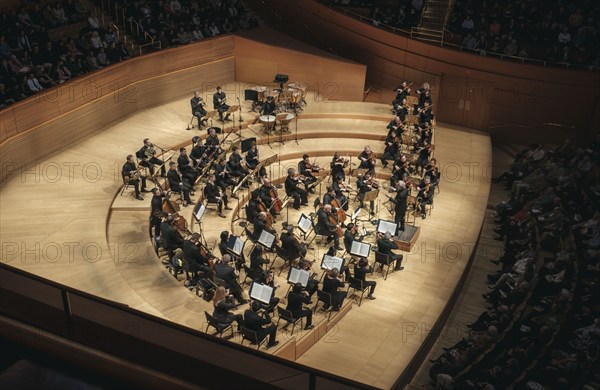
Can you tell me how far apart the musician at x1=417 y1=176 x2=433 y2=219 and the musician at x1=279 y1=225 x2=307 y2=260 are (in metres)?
3.09

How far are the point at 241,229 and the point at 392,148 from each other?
3.89 meters

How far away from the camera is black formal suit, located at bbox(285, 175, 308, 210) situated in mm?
12805

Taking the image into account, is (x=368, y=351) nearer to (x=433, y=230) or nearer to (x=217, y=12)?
(x=433, y=230)

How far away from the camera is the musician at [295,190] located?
41.8ft

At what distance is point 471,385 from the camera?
809 cm

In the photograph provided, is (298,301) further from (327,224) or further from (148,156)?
(148,156)

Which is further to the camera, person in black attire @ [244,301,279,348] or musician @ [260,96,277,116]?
musician @ [260,96,277,116]

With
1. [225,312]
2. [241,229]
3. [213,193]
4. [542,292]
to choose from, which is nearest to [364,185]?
[241,229]

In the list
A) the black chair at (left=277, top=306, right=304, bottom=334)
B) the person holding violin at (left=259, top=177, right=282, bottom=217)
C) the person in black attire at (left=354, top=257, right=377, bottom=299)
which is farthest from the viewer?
the person holding violin at (left=259, top=177, right=282, bottom=217)

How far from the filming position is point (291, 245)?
35.0 feet

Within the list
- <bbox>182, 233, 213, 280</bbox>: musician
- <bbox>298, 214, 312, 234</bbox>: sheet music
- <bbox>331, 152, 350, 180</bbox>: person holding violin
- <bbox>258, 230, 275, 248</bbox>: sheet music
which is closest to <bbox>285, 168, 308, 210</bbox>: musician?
<bbox>331, 152, 350, 180</bbox>: person holding violin

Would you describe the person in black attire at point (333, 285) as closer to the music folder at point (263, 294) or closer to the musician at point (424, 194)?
the music folder at point (263, 294)

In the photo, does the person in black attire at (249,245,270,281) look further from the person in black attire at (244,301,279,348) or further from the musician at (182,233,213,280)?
the person in black attire at (244,301,279,348)

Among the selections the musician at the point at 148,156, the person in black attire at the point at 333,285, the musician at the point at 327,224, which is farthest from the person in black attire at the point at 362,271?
the musician at the point at 148,156
